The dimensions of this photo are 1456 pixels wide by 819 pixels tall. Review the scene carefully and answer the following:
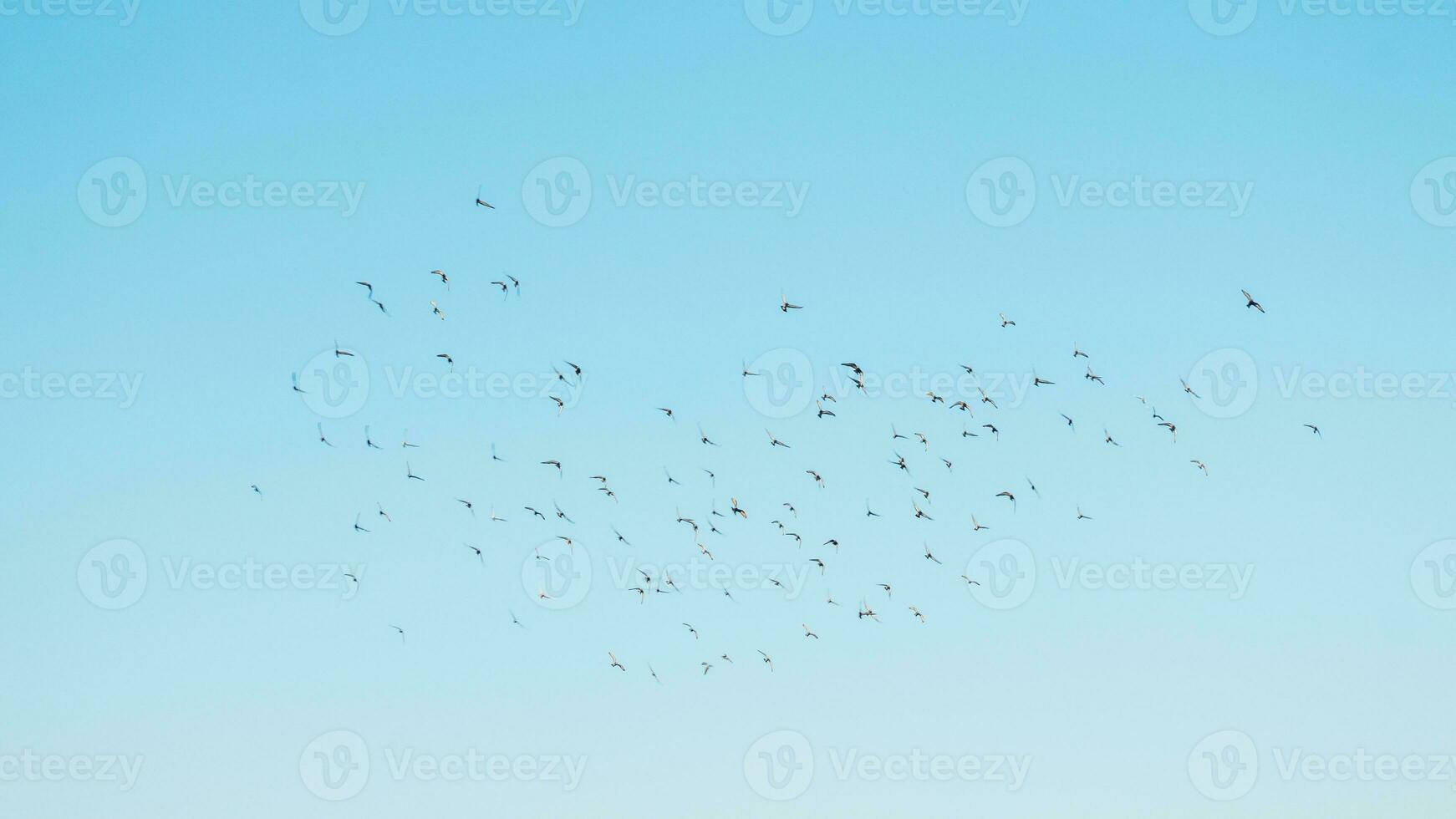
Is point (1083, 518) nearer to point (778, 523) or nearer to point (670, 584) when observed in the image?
point (778, 523)

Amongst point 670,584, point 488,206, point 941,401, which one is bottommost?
point 670,584

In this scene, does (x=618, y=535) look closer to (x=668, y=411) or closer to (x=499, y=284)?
(x=668, y=411)

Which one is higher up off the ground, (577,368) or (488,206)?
(488,206)

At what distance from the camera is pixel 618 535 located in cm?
6362

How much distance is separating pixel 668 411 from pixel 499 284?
7.44 metres

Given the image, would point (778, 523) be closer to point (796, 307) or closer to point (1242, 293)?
point (796, 307)

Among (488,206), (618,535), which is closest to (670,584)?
(618,535)

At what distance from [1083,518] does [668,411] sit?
1582 cm

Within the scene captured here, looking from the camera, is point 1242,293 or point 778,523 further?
point 778,523

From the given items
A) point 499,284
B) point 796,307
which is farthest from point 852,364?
point 499,284

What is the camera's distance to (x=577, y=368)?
60.8m

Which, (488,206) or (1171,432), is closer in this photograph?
(488,206)

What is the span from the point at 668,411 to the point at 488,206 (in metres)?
9.45

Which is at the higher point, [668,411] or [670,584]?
[668,411]
